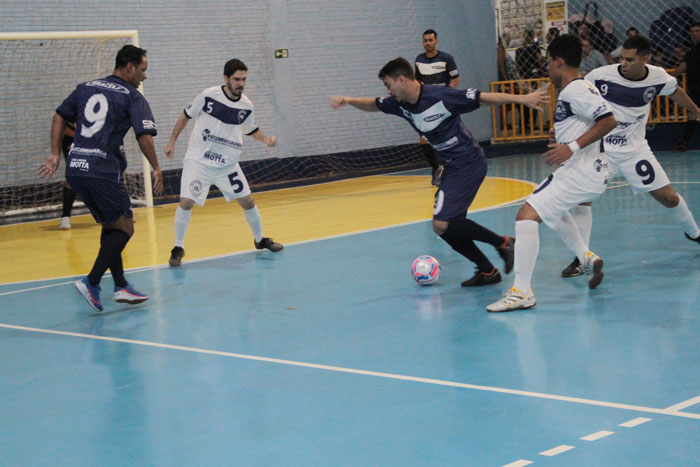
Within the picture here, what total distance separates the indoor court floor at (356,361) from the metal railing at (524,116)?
989 centimetres

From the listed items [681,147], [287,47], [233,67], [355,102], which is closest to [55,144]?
[355,102]

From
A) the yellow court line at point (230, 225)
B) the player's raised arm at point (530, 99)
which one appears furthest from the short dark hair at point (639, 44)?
the yellow court line at point (230, 225)

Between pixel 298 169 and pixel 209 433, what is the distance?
14886 millimetres

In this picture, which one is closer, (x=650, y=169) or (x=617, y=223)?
(x=650, y=169)

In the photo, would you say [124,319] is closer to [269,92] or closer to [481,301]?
[481,301]

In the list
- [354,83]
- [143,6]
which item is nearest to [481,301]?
[143,6]

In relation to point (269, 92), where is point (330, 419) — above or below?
below

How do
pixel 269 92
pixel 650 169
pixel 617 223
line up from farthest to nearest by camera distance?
pixel 269 92 < pixel 617 223 < pixel 650 169

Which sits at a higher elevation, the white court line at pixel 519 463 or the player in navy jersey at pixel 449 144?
the player in navy jersey at pixel 449 144

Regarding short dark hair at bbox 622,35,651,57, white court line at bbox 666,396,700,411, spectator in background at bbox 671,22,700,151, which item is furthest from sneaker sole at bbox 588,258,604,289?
spectator in background at bbox 671,22,700,151

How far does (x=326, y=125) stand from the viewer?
64.4 feet

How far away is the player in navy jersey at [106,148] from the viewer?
23.7 ft

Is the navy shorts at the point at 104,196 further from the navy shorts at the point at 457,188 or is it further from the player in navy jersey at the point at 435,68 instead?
the player in navy jersey at the point at 435,68

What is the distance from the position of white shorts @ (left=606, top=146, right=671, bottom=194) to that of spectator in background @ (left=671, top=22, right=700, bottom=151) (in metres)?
10.5
